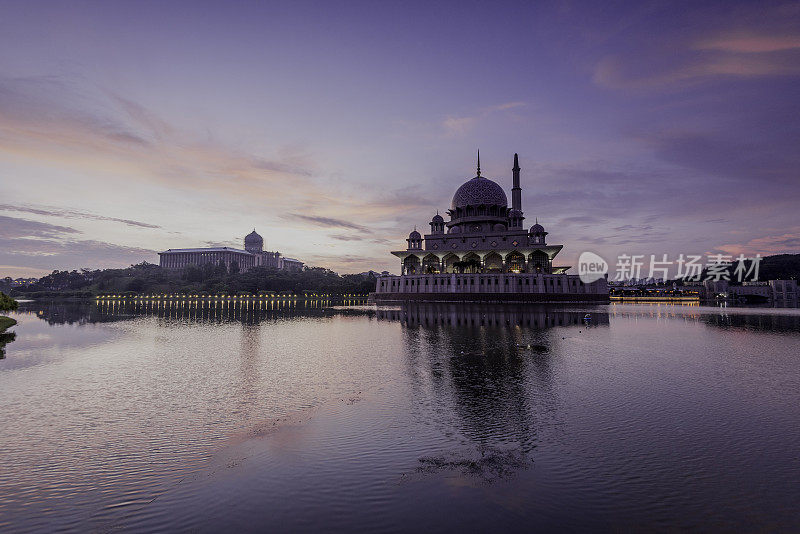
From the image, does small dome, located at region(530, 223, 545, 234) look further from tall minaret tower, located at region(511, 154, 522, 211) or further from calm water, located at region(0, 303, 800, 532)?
calm water, located at region(0, 303, 800, 532)

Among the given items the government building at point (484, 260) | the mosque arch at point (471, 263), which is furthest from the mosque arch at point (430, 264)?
the mosque arch at point (471, 263)

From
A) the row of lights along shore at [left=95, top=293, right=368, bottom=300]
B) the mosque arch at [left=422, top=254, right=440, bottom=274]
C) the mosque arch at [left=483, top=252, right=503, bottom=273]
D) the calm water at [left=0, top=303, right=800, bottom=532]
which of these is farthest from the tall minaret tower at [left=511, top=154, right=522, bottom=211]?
the calm water at [left=0, top=303, right=800, bottom=532]

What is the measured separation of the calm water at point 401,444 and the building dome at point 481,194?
96894mm

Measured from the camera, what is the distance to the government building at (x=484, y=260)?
95438 millimetres

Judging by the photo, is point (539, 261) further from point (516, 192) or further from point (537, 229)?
point (516, 192)

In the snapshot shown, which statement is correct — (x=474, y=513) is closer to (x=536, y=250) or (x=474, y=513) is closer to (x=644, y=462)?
(x=644, y=462)

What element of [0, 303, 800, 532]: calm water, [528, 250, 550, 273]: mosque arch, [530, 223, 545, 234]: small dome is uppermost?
[530, 223, 545, 234]: small dome

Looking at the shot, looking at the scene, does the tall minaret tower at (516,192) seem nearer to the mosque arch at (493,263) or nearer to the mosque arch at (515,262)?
the mosque arch at (515,262)

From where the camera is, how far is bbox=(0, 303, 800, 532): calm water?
8062 mm

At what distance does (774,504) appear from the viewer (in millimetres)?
8344

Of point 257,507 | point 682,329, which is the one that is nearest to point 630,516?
point 257,507

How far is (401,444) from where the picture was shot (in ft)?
37.7

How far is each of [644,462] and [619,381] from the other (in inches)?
381

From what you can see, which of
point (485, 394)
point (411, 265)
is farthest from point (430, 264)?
point (485, 394)
